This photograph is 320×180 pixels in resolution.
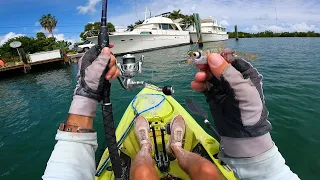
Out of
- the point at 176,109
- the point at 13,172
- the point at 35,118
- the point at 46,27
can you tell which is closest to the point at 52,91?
the point at 35,118

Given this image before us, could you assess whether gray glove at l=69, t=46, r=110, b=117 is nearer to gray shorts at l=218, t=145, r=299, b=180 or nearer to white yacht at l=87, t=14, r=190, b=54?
gray shorts at l=218, t=145, r=299, b=180

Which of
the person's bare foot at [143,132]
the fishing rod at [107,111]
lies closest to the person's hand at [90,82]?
the fishing rod at [107,111]

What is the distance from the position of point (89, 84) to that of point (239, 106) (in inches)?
44.2

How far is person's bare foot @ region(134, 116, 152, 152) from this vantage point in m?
3.69

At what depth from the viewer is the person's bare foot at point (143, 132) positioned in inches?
145

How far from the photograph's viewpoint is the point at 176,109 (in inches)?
202

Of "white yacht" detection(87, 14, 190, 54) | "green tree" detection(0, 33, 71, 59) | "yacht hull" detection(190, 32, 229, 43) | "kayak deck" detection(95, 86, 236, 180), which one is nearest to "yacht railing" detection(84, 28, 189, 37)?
"white yacht" detection(87, 14, 190, 54)

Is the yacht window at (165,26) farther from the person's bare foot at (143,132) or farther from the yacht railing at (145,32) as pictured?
the person's bare foot at (143,132)

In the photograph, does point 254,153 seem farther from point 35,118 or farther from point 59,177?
point 35,118

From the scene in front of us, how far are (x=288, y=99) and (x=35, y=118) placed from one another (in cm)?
934

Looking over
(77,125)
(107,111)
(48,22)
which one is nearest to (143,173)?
(107,111)

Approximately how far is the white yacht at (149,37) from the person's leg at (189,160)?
22.5m

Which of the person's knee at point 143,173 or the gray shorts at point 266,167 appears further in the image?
the person's knee at point 143,173

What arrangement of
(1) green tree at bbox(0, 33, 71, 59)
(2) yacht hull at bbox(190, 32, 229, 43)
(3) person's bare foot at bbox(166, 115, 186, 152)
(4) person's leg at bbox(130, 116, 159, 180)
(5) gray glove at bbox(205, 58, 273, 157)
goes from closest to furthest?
(5) gray glove at bbox(205, 58, 273, 157) < (4) person's leg at bbox(130, 116, 159, 180) < (3) person's bare foot at bbox(166, 115, 186, 152) < (1) green tree at bbox(0, 33, 71, 59) < (2) yacht hull at bbox(190, 32, 229, 43)
